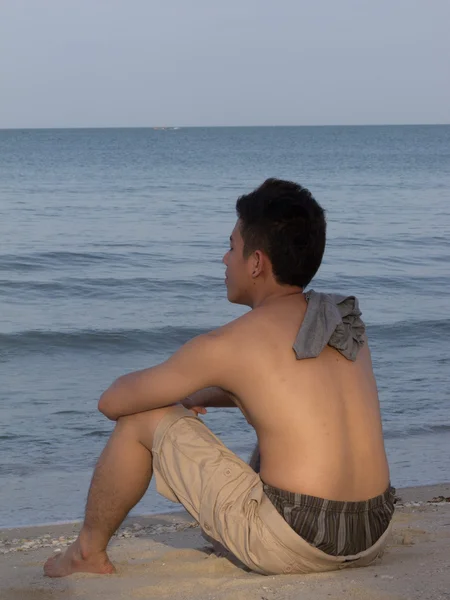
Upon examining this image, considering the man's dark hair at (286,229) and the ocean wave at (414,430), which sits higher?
the man's dark hair at (286,229)

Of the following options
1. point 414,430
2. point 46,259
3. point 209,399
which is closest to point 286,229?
point 209,399

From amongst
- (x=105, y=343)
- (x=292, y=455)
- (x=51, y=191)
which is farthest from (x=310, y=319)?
(x=51, y=191)

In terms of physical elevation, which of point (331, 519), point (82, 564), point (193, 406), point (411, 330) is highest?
point (193, 406)

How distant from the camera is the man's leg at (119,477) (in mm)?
2890

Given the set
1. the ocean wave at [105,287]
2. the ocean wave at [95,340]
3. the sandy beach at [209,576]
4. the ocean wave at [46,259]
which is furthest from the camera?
the ocean wave at [46,259]

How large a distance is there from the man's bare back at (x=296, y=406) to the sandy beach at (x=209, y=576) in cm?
27

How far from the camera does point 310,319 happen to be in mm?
2736

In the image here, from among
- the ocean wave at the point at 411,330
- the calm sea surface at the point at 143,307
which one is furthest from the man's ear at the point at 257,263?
the ocean wave at the point at 411,330

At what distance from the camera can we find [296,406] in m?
2.70

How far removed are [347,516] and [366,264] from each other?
1228cm

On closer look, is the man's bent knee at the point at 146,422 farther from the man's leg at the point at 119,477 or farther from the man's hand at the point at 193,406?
the man's hand at the point at 193,406

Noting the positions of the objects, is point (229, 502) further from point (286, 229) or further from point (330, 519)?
point (286, 229)

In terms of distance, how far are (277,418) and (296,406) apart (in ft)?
0.22

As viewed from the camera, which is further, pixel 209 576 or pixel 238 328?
pixel 209 576
